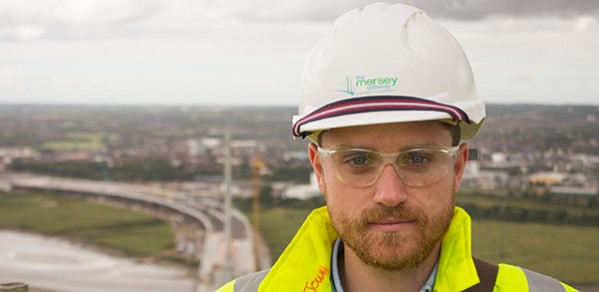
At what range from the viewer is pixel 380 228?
122 cm

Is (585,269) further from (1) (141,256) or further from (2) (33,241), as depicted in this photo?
(2) (33,241)

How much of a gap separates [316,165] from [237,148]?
122 feet

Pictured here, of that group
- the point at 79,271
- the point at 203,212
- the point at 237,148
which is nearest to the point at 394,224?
the point at 79,271

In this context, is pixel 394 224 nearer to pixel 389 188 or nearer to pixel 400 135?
pixel 389 188

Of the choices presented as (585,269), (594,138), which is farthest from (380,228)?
(594,138)

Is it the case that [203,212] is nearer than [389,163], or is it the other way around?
[389,163]

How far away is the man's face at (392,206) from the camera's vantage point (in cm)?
122

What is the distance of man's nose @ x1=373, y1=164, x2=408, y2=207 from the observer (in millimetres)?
1214

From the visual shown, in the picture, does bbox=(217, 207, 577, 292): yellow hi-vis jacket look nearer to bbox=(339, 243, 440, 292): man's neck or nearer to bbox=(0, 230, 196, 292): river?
bbox=(339, 243, 440, 292): man's neck

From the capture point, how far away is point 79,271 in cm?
2270

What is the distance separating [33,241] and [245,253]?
12.5 metres

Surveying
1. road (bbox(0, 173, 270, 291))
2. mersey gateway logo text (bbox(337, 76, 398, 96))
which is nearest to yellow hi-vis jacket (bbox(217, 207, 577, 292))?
mersey gateway logo text (bbox(337, 76, 398, 96))

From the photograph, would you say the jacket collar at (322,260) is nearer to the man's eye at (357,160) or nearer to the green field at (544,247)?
the man's eye at (357,160)

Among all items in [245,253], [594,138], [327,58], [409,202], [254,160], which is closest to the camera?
[409,202]
